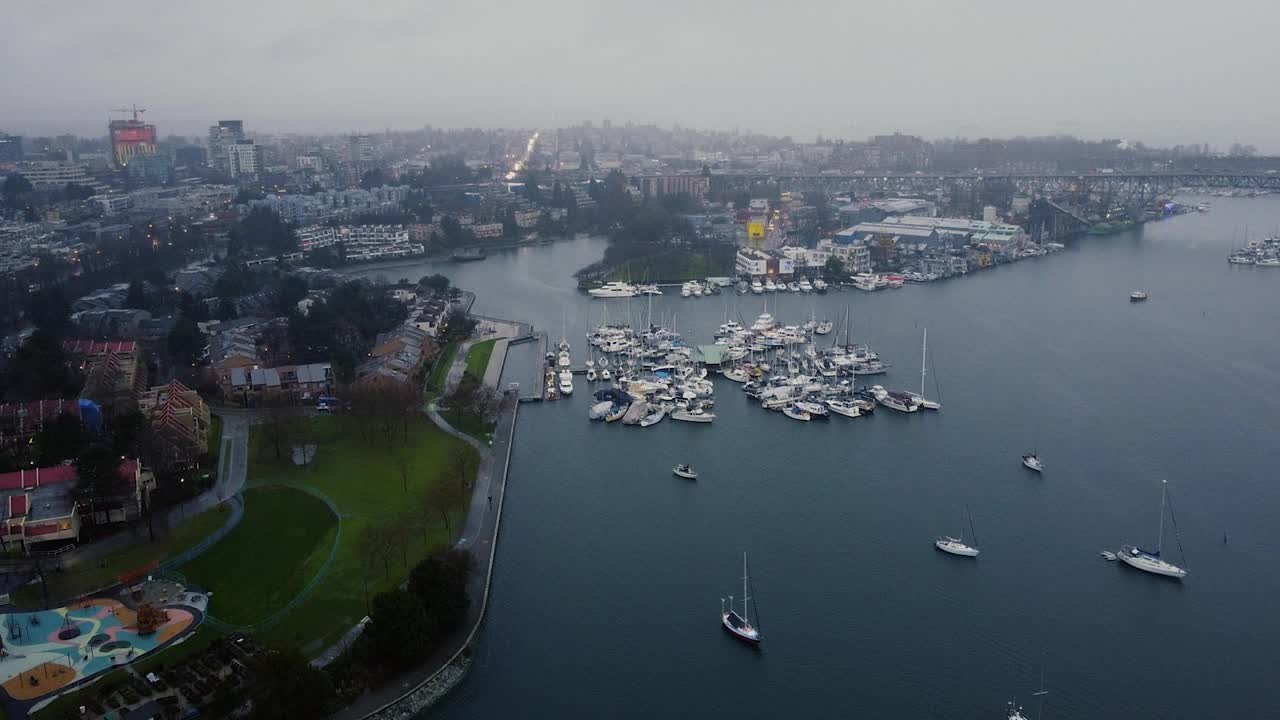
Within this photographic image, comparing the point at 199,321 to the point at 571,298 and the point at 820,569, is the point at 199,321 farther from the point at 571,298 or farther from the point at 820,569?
the point at 820,569

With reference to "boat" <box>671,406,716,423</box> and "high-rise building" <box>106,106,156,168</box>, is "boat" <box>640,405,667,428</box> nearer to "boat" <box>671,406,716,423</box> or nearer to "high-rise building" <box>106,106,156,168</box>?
"boat" <box>671,406,716,423</box>

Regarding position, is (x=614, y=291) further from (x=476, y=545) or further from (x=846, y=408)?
(x=476, y=545)

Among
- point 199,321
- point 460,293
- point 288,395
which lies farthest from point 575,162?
point 288,395

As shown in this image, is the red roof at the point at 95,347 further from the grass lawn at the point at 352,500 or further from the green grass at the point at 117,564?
the green grass at the point at 117,564

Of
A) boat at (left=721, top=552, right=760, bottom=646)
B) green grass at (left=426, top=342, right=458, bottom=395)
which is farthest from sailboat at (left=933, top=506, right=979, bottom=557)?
green grass at (left=426, top=342, right=458, bottom=395)

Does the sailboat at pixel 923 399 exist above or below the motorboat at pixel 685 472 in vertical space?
above

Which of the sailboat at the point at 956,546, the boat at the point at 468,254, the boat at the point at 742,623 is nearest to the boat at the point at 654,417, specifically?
the sailboat at the point at 956,546
